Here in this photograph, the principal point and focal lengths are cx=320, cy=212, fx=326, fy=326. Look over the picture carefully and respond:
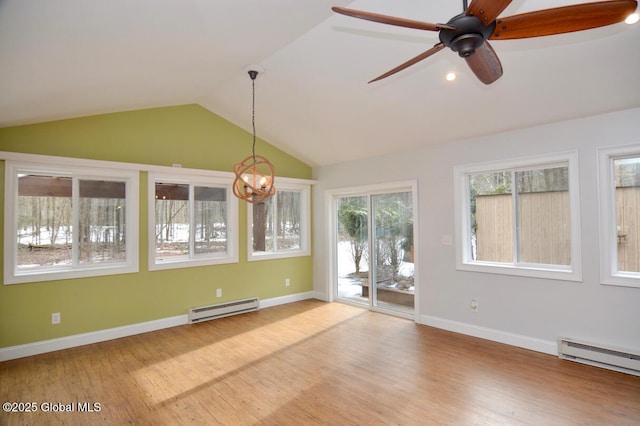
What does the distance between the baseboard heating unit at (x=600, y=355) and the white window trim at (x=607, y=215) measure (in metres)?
0.68

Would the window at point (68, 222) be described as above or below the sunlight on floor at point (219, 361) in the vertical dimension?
above

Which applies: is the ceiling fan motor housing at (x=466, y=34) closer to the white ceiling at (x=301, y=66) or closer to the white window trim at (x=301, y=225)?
the white ceiling at (x=301, y=66)

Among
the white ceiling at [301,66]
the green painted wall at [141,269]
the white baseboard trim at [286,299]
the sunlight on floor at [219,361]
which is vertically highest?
the white ceiling at [301,66]

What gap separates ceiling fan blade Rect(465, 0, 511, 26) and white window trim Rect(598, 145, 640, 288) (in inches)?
112

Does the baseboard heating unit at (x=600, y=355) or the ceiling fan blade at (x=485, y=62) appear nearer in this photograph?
the ceiling fan blade at (x=485, y=62)

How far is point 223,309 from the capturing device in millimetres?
5305

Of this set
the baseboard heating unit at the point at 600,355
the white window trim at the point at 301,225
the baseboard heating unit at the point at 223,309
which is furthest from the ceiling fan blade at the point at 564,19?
the baseboard heating unit at the point at 223,309

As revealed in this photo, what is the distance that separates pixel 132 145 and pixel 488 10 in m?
4.65

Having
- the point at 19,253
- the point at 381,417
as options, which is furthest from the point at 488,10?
the point at 19,253

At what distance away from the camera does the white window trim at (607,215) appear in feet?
11.0

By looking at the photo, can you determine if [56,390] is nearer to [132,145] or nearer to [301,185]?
[132,145]

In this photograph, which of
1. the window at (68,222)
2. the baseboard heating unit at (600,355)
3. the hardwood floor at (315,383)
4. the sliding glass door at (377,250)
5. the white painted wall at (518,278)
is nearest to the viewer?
Result: the hardwood floor at (315,383)

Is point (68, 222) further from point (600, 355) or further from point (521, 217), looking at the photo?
point (600, 355)

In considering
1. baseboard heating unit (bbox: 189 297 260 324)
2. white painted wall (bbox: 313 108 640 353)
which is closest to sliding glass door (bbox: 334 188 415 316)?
white painted wall (bbox: 313 108 640 353)
